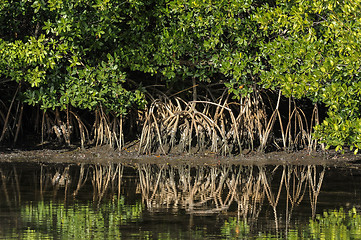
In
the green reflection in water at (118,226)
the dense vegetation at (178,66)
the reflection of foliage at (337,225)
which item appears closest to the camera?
the green reflection in water at (118,226)

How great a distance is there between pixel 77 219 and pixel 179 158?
22.6ft

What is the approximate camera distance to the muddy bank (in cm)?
1476

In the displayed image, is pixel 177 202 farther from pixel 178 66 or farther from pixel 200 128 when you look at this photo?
pixel 200 128

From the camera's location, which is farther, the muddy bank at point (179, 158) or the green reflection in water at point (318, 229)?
the muddy bank at point (179, 158)

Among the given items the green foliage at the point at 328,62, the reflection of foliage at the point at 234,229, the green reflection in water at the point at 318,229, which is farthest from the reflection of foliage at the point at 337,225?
the green foliage at the point at 328,62

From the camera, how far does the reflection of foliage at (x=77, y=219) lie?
762cm

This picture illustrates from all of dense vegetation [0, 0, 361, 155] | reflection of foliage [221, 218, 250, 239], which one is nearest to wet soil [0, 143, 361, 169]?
dense vegetation [0, 0, 361, 155]

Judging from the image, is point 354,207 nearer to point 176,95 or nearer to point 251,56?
point 251,56

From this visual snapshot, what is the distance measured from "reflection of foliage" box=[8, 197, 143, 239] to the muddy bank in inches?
203

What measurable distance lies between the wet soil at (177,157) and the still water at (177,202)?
2.46 feet

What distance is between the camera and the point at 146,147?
15695 millimetres

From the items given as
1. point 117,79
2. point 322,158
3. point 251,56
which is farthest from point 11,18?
point 322,158

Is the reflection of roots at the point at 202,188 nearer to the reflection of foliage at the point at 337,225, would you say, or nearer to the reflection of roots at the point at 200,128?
the reflection of foliage at the point at 337,225

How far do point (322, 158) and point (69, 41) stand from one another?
5217 millimetres
